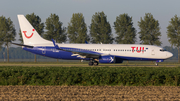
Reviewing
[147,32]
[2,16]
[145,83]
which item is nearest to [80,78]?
[145,83]

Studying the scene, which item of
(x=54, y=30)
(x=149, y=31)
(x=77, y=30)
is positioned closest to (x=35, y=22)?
(x=54, y=30)

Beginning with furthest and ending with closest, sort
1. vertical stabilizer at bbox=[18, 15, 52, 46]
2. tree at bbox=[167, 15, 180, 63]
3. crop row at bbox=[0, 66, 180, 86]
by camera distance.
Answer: tree at bbox=[167, 15, 180, 63] < vertical stabilizer at bbox=[18, 15, 52, 46] < crop row at bbox=[0, 66, 180, 86]

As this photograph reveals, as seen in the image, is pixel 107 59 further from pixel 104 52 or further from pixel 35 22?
pixel 35 22

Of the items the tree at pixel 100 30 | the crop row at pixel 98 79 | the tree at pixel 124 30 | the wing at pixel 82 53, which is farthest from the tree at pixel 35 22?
the crop row at pixel 98 79

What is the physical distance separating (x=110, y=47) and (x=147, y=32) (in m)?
23.4

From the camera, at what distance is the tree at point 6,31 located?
63.8 m

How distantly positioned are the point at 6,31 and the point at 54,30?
13170 mm

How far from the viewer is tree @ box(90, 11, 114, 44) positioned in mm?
63656

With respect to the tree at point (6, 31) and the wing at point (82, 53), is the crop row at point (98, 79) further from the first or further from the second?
the tree at point (6, 31)

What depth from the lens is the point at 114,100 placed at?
11836 millimetres

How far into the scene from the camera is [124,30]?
2479 inches

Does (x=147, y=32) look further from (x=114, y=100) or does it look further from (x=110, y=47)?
(x=114, y=100)

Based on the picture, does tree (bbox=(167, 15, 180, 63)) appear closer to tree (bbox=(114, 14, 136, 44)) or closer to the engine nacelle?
tree (bbox=(114, 14, 136, 44))

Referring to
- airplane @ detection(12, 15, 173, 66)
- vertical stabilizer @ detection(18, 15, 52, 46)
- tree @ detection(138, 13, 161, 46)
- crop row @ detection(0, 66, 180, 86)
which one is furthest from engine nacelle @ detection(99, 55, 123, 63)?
tree @ detection(138, 13, 161, 46)
